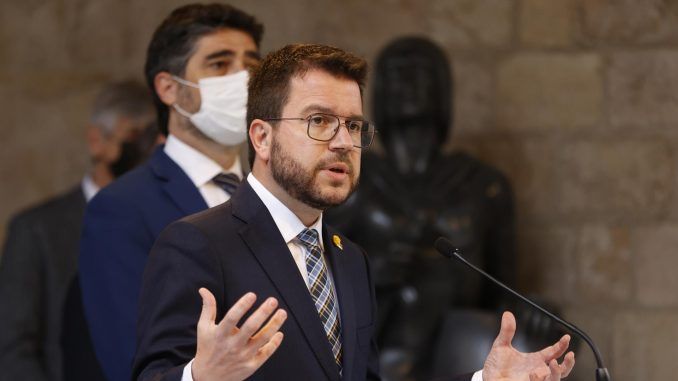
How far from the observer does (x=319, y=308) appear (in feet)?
7.61

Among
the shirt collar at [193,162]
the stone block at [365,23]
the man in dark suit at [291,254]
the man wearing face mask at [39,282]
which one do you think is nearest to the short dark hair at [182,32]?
the shirt collar at [193,162]

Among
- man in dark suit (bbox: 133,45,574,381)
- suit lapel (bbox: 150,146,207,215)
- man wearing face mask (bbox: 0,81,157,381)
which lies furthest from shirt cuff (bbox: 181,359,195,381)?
man wearing face mask (bbox: 0,81,157,381)

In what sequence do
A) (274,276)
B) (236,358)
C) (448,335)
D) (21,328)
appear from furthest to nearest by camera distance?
1. (448,335)
2. (21,328)
3. (274,276)
4. (236,358)

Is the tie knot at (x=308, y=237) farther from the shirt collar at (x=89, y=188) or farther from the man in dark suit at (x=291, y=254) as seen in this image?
the shirt collar at (x=89, y=188)

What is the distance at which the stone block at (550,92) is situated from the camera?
18.3 ft

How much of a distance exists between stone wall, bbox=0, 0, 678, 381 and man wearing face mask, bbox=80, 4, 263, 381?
257cm

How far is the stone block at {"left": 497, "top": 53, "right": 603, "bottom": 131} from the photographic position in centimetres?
559

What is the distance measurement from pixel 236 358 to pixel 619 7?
3.97 metres

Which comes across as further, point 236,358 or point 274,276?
point 274,276

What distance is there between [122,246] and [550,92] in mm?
3188

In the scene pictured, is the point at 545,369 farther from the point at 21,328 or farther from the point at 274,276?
the point at 21,328

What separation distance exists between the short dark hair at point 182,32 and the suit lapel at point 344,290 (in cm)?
82

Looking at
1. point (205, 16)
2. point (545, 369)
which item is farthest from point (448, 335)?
point (545, 369)

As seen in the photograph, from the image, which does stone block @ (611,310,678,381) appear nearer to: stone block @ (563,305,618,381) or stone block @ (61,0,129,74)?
stone block @ (563,305,618,381)
